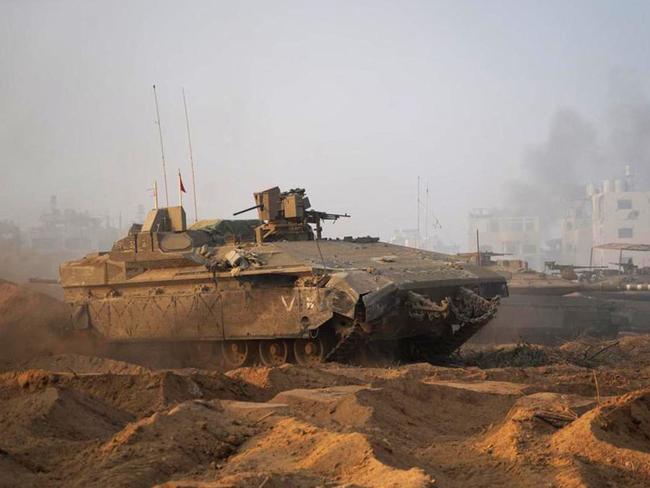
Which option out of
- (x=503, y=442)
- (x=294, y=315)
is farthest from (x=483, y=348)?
(x=503, y=442)

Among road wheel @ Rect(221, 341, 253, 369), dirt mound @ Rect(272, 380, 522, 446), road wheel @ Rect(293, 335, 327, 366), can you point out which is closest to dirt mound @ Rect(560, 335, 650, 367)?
road wheel @ Rect(293, 335, 327, 366)

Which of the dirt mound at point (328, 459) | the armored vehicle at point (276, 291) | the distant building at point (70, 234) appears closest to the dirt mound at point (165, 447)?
the dirt mound at point (328, 459)

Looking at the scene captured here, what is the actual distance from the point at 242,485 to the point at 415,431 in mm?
2728

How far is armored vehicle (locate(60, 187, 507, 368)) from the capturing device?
1374 cm

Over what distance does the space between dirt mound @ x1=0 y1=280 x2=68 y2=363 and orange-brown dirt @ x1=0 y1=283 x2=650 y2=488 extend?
6.62 meters

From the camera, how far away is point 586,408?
7.86 meters

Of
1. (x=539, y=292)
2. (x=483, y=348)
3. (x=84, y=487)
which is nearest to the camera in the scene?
(x=84, y=487)

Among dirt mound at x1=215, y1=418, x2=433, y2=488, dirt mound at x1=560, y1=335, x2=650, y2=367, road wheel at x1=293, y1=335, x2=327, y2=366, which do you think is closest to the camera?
dirt mound at x1=215, y1=418, x2=433, y2=488

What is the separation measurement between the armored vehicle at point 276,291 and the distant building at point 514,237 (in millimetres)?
63891

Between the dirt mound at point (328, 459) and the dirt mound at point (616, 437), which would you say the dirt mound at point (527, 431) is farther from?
the dirt mound at point (328, 459)

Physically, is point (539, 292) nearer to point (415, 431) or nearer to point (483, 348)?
point (483, 348)

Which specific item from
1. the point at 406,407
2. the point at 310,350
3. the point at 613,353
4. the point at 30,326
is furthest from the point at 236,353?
the point at 406,407

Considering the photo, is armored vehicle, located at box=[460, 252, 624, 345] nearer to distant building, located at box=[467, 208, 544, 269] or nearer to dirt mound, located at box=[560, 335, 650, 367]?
dirt mound, located at box=[560, 335, 650, 367]

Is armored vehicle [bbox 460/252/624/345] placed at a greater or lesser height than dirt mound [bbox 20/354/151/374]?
lesser
